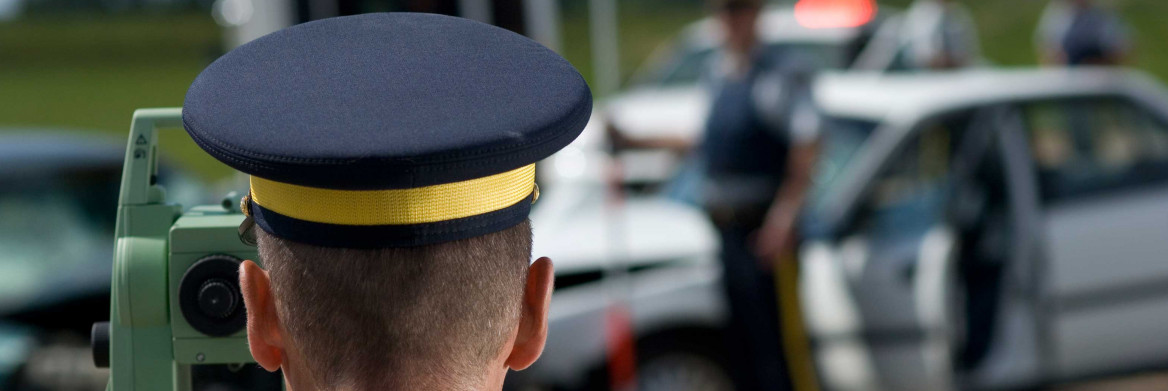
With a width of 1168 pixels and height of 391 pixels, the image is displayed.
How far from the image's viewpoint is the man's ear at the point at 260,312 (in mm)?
1185

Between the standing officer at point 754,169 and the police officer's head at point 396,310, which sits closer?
the police officer's head at point 396,310

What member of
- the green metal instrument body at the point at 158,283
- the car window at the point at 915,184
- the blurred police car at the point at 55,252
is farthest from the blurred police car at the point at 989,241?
the green metal instrument body at the point at 158,283

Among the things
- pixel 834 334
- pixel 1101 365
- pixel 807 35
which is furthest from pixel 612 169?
pixel 807 35

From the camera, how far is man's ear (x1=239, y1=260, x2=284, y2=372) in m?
1.18

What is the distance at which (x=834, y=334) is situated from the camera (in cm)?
416

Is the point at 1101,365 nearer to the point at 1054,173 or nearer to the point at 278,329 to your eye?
the point at 1054,173

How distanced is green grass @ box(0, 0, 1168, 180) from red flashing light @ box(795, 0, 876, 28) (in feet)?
26.6

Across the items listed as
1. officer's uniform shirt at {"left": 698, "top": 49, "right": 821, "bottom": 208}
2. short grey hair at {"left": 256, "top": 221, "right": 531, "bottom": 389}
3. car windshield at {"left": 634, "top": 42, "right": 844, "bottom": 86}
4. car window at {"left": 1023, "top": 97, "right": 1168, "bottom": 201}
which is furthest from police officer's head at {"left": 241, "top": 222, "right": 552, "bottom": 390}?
car windshield at {"left": 634, "top": 42, "right": 844, "bottom": 86}

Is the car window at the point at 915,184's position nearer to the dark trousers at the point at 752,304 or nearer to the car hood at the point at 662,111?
the dark trousers at the point at 752,304

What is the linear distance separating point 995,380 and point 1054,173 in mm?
763

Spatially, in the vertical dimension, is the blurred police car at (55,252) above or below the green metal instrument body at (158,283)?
below

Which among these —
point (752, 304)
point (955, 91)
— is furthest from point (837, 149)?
point (752, 304)

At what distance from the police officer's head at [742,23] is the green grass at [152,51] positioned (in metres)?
11.0

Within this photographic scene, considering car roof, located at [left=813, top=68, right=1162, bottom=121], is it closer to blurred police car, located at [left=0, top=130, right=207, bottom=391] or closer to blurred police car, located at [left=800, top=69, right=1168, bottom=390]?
blurred police car, located at [left=800, top=69, right=1168, bottom=390]
